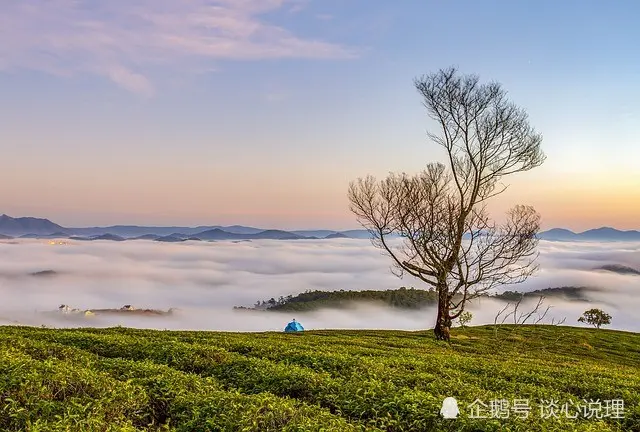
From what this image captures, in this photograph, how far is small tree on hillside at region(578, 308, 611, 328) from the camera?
62.1 meters

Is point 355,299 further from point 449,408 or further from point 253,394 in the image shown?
point 449,408

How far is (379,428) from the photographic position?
692 centimetres

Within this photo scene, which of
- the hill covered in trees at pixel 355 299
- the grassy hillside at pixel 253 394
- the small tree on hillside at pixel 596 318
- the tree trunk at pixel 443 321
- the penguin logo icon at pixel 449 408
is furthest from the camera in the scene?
the hill covered in trees at pixel 355 299

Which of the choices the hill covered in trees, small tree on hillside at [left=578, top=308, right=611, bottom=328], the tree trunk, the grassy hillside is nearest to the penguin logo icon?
the grassy hillside

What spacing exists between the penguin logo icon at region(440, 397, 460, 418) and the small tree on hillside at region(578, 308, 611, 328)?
212 ft

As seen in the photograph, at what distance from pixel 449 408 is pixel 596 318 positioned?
65208mm

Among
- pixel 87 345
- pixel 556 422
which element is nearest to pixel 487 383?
pixel 556 422

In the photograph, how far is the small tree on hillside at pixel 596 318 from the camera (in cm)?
6206

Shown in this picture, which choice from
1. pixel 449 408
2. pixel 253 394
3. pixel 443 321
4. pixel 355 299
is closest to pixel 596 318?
pixel 443 321

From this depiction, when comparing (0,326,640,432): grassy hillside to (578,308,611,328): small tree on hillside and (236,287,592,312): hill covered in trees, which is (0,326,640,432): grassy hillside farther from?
(236,287,592,312): hill covered in trees

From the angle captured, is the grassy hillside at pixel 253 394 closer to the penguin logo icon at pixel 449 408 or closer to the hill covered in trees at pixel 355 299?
the penguin logo icon at pixel 449 408

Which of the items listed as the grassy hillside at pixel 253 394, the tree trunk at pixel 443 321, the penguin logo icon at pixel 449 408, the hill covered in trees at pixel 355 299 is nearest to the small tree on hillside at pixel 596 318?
the tree trunk at pixel 443 321

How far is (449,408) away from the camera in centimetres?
744

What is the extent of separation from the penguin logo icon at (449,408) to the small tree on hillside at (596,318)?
2540 inches
